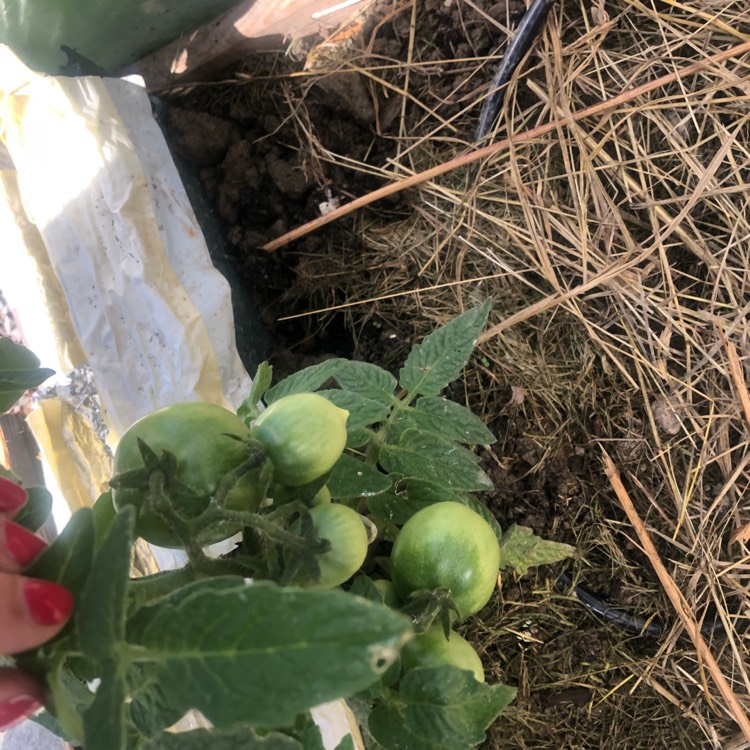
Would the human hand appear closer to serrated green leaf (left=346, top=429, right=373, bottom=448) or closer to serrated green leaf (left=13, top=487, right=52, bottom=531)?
serrated green leaf (left=13, top=487, right=52, bottom=531)

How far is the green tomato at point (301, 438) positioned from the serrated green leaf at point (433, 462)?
174mm

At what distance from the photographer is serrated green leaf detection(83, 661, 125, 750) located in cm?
37

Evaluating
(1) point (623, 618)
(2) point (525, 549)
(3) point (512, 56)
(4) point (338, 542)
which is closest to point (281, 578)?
(4) point (338, 542)

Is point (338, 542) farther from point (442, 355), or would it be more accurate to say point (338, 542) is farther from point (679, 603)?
point (679, 603)

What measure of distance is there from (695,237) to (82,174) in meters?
1.23

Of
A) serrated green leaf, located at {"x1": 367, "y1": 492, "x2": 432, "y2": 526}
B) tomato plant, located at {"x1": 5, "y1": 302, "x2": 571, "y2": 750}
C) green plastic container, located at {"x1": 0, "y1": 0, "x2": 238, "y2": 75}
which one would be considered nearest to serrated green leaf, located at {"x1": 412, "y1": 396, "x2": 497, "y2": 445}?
tomato plant, located at {"x1": 5, "y1": 302, "x2": 571, "y2": 750}

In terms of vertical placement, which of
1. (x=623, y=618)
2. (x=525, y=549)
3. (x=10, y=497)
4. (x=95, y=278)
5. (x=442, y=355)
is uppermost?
(x=95, y=278)

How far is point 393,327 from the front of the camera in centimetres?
142

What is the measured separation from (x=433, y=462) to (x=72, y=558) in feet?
1.51

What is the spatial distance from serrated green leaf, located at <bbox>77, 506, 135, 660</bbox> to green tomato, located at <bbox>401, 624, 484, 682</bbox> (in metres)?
0.38

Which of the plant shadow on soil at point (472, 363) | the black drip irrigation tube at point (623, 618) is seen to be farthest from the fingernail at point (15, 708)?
the black drip irrigation tube at point (623, 618)

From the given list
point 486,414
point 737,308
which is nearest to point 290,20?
point 486,414

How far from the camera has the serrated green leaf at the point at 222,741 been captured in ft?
1.44

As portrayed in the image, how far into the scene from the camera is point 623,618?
135 cm
